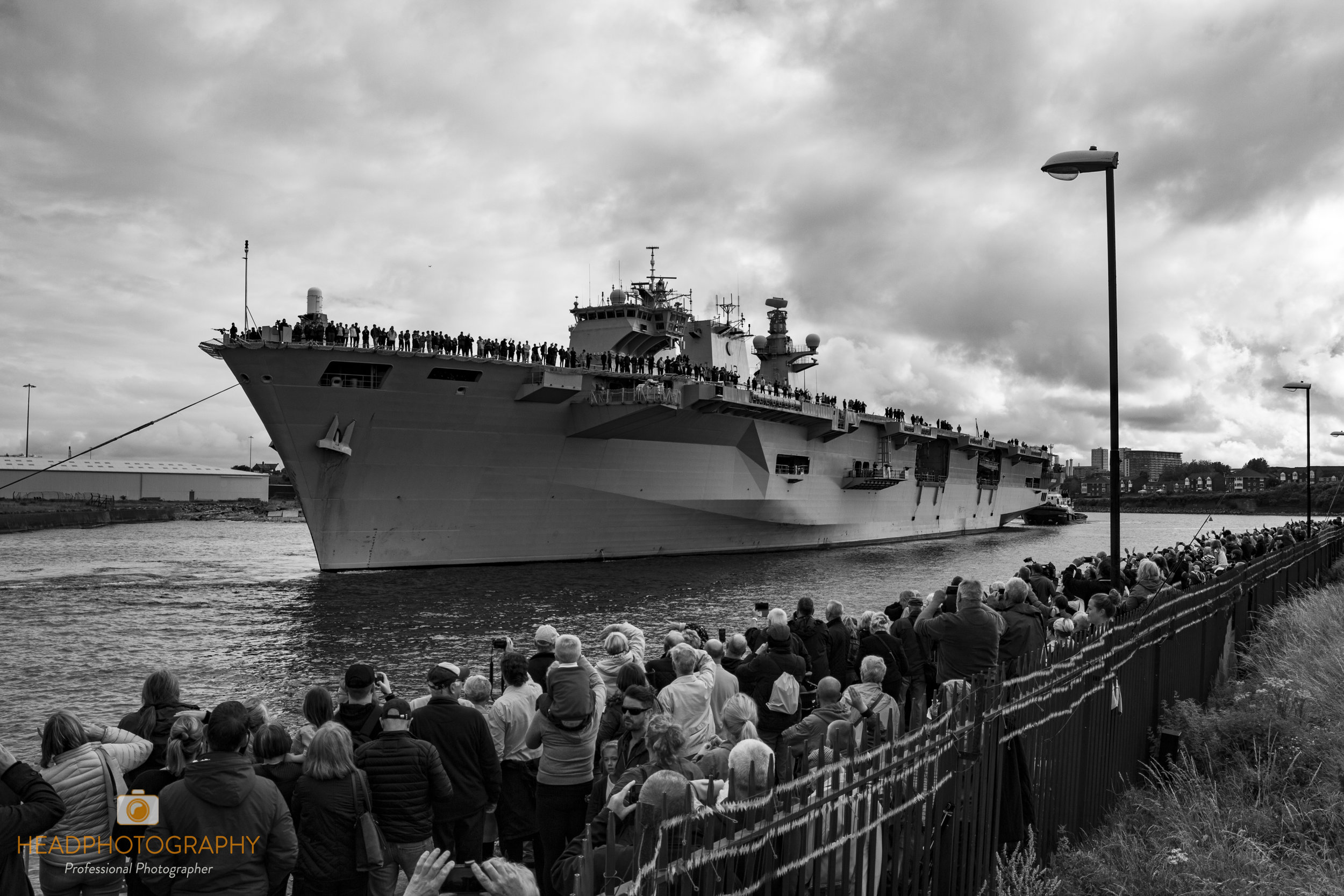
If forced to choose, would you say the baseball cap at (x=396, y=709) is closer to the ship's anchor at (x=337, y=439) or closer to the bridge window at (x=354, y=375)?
the bridge window at (x=354, y=375)

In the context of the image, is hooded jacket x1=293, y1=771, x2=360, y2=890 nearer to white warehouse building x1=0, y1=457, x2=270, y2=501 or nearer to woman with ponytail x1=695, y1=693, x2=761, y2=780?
woman with ponytail x1=695, y1=693, x2=761, y2=780

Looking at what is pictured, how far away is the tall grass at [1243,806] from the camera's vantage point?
439 centimetres

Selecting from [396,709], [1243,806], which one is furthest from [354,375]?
[1243,806]

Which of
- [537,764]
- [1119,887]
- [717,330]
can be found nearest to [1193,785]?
[1119,887]

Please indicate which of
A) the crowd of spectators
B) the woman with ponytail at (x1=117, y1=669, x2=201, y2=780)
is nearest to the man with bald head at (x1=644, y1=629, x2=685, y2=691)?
the crowd of spectators

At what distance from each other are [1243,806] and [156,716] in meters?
6.32

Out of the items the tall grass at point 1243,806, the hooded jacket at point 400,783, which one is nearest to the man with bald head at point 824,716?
the tall grass at point 1243,806

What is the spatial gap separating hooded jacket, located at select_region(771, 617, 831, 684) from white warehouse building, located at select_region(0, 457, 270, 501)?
92161 mm

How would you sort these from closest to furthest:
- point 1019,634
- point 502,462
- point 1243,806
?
1. point 1243,806
2. point 1019,634
3. point 502,462

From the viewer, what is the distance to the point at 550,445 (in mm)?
27688

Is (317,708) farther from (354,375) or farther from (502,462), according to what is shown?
(502,462)

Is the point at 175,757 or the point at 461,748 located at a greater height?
the point at 175,757

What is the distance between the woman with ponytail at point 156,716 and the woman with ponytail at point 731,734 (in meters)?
2.57

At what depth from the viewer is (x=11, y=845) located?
3379 mm
